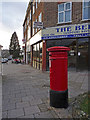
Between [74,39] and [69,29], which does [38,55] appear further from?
[69,29]

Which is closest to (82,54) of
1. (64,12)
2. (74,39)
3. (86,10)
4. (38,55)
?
(74,39)

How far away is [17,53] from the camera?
53.9 metres

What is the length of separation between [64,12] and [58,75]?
29.2 ft

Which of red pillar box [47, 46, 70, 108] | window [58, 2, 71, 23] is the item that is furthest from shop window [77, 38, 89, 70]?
red pillar box [47, 46, 70, 108]

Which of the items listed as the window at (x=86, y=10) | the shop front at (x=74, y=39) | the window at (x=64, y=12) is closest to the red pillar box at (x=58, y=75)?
the shop front at (x=74, y=39)

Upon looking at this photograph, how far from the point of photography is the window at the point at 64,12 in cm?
982

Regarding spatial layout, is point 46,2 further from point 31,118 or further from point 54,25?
point 31,118

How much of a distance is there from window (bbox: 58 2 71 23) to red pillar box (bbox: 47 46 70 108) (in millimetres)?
8040

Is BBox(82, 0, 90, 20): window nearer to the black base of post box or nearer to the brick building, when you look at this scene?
the brick building

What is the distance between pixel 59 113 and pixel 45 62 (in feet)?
25.9

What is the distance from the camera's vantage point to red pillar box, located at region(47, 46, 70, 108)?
9.52 feet

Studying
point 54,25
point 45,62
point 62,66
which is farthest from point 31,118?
point 54,25

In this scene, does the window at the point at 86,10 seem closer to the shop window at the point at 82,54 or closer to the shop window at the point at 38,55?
the shop window at the point at 82,54

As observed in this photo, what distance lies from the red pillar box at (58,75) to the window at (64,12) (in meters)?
8.04
